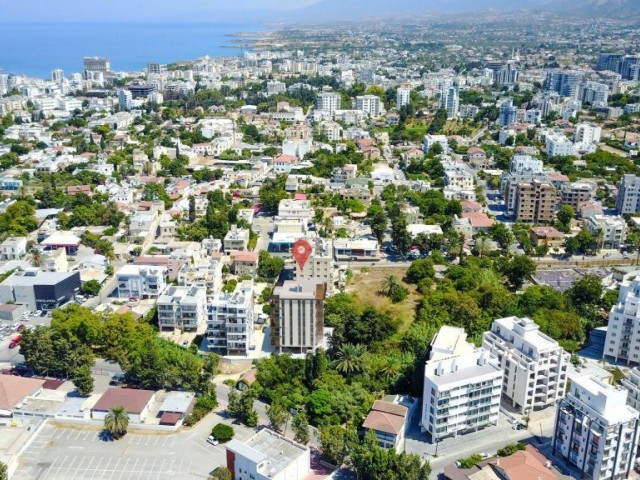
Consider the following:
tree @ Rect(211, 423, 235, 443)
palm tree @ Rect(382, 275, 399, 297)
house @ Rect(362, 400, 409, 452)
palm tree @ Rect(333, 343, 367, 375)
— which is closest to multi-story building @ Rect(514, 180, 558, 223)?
palm tree @ Rect(382, 275, 399, 297)

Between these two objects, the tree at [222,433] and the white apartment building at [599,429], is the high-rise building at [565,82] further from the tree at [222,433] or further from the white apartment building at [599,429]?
the tree at [222,433]

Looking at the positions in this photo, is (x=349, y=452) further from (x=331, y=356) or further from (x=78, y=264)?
(x=78, y=264)

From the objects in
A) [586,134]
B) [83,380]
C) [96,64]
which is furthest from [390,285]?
[96,64]

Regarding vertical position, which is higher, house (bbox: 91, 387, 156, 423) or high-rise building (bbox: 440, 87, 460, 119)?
high-rise building (bbox: 440, 87, 460, 119)

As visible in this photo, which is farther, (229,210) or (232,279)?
(229,210)

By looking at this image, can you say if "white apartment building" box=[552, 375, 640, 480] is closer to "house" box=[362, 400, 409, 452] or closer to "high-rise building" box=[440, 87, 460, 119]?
"house" box=[362, 400, 409, 452]

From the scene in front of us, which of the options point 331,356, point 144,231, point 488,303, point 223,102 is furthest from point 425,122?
point 331,356
